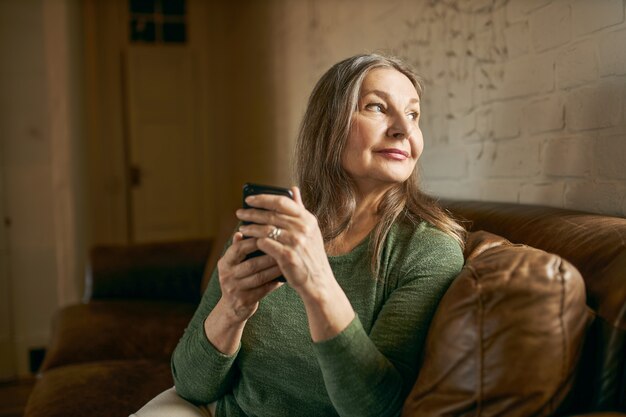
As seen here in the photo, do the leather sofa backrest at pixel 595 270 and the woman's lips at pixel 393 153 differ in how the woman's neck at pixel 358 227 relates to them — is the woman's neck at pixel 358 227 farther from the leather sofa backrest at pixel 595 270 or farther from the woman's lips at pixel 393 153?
the leather sofa backrest at pixel 595 270

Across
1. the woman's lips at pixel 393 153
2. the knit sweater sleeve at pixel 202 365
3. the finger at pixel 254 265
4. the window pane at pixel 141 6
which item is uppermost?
the window pane at pixel 141 6

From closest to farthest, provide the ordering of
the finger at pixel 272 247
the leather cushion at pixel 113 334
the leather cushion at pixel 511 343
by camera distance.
Answer: the leather cushion at pixel 511 343
the finger at pixel 272 247
the leather cushion at pixel 113 334

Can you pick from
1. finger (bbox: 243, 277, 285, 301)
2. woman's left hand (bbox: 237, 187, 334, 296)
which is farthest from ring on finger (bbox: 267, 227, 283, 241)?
finger (bbox: 243, 277, 285, 301)

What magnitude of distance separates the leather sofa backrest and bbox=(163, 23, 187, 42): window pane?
4.21 m

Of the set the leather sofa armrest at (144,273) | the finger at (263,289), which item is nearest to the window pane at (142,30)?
the leather sofa armrest at (144,273)

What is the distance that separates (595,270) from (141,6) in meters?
4.66

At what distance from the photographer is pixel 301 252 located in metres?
0.90

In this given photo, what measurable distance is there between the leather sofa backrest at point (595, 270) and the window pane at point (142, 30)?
420 cm

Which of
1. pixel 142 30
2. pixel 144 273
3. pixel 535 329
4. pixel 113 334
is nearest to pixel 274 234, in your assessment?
pixel 535 329

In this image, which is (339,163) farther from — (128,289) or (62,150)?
(62,150)

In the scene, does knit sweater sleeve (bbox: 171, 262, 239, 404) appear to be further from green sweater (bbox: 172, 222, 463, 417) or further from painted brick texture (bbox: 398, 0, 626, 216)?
painted brick texture (bbox: 398, 0, 626, 216)

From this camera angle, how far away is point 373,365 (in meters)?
0.93

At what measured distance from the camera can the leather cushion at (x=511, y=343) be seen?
779mm

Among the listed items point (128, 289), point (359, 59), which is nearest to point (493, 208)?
point (359, 59)
